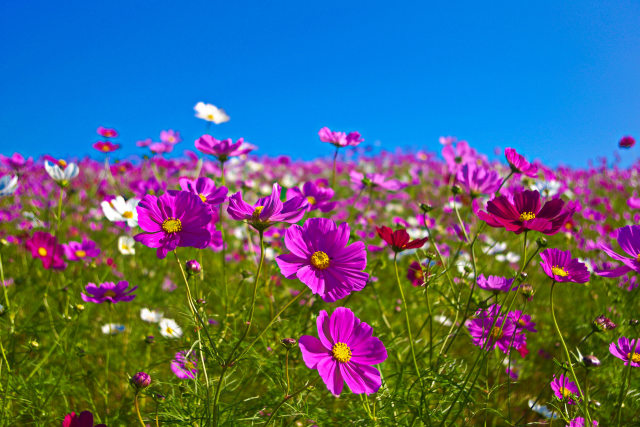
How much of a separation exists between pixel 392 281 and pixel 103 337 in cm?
176

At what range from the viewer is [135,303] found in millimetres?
2115

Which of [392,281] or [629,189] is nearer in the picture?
[392,281]

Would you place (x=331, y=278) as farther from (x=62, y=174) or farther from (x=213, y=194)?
(x=62, y=174)

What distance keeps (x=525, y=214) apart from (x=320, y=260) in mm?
496

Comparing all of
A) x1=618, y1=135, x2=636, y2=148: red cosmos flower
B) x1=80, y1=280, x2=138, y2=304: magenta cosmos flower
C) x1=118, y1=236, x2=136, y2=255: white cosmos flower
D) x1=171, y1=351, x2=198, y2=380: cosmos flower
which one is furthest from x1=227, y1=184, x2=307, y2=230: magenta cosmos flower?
x1=618, y1=135, x2=636, y2=148: red cosmos flower

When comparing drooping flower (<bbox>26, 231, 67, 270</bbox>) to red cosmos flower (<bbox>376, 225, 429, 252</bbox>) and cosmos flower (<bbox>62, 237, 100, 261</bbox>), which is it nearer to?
cosmos flower (<bbox>62, 237, 100, 261</bbox>)

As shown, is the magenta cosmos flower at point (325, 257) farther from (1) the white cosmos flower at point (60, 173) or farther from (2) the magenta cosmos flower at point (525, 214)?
(1) the white cosmos flower at point (60, 173)

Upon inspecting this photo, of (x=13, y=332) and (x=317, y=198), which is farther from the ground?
(x=317, y=198)

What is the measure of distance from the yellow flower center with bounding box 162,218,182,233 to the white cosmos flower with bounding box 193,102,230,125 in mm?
1161

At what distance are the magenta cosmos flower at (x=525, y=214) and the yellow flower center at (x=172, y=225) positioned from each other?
→ 63 cm

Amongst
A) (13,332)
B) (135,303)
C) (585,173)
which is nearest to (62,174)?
(13,332)

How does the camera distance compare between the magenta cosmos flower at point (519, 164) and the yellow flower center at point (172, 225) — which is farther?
the magenta cosmos flower at point (519, 164)

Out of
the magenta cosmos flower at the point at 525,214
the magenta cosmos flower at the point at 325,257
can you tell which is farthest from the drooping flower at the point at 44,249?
the magenta cosmos flower at the point at 525,214

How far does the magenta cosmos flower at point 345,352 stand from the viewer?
29.4 inches
